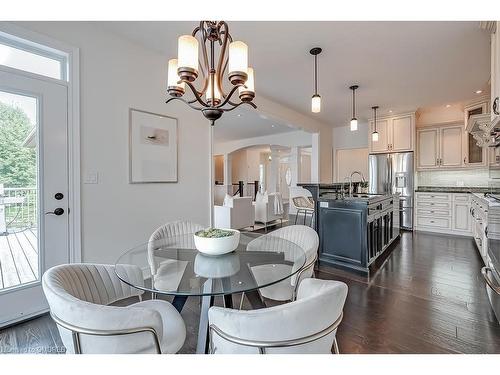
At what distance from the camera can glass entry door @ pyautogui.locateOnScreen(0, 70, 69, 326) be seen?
2035mm

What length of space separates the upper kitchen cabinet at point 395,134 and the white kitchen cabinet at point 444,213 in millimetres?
1130

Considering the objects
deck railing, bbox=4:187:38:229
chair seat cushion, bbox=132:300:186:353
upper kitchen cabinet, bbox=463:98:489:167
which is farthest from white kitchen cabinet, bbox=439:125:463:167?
deck railing, bbox=4:187:38:229

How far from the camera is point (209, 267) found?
1464mm

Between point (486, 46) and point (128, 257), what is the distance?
4.32 meters

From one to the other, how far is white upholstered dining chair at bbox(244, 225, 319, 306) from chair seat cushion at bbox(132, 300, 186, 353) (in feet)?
1.56

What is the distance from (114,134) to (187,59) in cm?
156

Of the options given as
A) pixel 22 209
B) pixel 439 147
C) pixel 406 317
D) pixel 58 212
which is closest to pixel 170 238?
pixel 58 212

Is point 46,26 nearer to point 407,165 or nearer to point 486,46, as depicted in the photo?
point 486,46

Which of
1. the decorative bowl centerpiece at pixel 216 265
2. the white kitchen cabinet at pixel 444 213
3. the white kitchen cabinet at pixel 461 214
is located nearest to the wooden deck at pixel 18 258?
the decorative bowl centerpiece at pixel 216 265

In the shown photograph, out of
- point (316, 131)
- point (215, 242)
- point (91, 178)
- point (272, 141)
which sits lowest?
point (215, 242)

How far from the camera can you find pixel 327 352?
1049 mm

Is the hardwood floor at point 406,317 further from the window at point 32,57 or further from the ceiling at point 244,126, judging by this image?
the ceiling at point 244,126

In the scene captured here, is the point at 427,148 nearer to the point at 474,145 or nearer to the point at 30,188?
the point at 474,145

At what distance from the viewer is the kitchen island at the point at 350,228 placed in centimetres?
314
